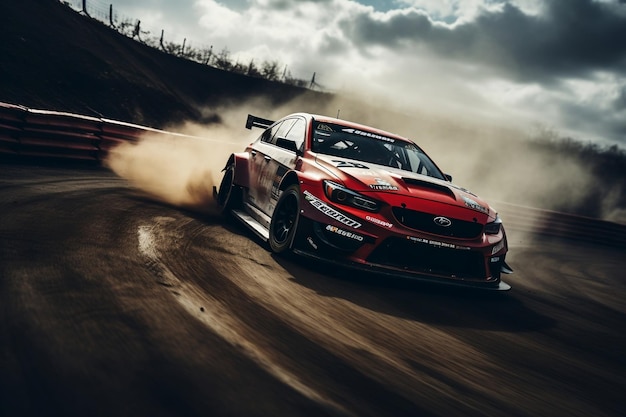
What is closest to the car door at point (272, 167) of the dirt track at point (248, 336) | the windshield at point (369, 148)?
the windshield at point (369, 148)

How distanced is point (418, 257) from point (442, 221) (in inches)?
14.8

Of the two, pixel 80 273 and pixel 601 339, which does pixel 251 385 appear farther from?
pixel 601 339

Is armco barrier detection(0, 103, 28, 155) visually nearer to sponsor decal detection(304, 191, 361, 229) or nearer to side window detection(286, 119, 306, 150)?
side window detection(286, 119, 306, 150)

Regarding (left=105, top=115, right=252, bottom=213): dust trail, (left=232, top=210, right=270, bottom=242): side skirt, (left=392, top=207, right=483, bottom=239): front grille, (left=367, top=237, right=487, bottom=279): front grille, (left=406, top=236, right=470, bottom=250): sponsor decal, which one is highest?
(left=392, top=207, right=483, bottom=239): front grille

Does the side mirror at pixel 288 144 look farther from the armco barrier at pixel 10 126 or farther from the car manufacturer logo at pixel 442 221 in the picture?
the armco barrier at pixel 10 126

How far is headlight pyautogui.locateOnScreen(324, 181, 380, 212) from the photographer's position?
16.1 feet

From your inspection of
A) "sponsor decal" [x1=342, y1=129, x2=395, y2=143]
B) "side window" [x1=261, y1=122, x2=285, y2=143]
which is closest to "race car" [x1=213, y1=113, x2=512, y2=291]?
"sponsor decal" [x1=342, y1=129, x2=395, y2=143]

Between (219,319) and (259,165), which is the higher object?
(259,165)

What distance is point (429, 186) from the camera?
211 inches

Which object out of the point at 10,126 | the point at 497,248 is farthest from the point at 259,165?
the point at 10,126

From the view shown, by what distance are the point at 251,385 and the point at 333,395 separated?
0.35 m

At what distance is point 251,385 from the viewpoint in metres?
2.48

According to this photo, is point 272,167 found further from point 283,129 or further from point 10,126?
point 10,126

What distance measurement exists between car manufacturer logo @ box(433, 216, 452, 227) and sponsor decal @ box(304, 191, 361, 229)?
25.8 inches
